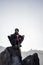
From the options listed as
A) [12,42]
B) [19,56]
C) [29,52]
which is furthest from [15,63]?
[29,52]

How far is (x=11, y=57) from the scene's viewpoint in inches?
950

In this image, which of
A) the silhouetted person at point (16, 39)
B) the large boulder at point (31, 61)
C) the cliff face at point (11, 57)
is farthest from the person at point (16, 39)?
the large boulder at point (31, 61)

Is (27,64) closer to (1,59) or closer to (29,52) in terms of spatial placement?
(1,59)

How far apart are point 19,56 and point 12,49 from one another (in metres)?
1.13

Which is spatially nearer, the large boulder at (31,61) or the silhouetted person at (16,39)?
the silhouetted person at (16,39)

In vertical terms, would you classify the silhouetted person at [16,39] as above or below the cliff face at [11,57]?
above

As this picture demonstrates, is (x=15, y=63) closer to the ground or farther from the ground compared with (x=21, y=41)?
closer to the ground

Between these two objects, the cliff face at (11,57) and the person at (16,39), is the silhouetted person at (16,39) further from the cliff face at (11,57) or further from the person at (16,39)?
the cliff face at (11,57)

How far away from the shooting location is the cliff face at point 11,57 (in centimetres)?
A: 2395

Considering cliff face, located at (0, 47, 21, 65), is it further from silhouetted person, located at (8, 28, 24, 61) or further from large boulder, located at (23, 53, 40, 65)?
large boulder, located at (23, 53, 40, 65)

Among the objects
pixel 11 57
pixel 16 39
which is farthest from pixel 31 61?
pixel 16 39

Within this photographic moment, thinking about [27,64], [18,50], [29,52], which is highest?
[18,50]

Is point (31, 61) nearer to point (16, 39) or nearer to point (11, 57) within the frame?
point (11, 57)

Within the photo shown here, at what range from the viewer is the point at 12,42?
24.1m
